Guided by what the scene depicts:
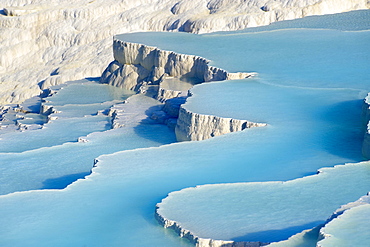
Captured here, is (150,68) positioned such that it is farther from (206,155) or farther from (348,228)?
(348,228)

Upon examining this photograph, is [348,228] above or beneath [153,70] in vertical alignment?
above

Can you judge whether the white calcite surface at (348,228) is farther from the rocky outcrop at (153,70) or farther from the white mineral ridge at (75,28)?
the white mineral ridge at (75,28)

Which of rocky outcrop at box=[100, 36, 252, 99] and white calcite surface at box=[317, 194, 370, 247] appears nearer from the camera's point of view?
white calcite surface at box=[317, 194, 370, 247]

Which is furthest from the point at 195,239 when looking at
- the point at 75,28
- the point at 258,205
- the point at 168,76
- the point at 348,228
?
the point at 75,28

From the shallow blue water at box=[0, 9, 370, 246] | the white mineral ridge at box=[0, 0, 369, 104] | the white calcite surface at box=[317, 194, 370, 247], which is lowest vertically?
the white mineral ridge at box=[0, 0, 369, 104]

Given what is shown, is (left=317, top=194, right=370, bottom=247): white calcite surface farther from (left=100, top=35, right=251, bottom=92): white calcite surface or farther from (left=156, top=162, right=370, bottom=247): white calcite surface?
(left=100, top=35, right=251, bottom=92): white calcite surface

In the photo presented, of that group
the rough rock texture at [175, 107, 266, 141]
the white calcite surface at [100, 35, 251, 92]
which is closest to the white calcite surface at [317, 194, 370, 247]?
the rough rock texture at [175, 107, 266, 141]
